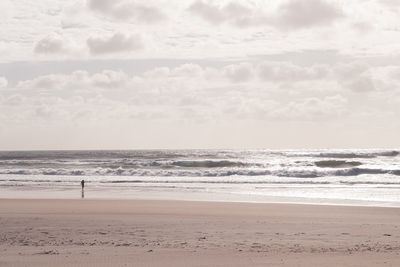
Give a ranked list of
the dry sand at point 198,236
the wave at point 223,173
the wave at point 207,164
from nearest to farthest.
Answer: the dry sand at point 198,236, the wave at point 223,173, the wave at point 207,164

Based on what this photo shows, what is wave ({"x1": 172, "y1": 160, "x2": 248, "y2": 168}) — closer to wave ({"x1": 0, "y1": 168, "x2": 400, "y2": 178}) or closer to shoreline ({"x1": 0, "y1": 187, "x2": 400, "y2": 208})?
wave ({"x1": 0, "y1": 168, "x2": 400, "y2": 178})

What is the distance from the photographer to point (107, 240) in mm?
11141

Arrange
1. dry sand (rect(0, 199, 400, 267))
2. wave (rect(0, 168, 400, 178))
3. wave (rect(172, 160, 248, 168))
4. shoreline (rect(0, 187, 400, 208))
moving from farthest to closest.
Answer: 1. wave (rect(172, 160, 248, 168))
2. wave (rect(0, 168, 400, 178))
3. shoreline (rect(0, 187, 400, 208))
4. dry sand (rect(0, 199, 400, 267))

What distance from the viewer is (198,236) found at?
11.7 m

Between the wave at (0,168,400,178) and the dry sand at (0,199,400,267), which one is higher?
the dry sand at (0,199,400,267)

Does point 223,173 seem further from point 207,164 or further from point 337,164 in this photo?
point 337,164

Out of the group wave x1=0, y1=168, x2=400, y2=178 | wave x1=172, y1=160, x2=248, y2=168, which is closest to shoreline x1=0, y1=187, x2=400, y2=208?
wave x1=0, y1=168, x2=400, y2=178

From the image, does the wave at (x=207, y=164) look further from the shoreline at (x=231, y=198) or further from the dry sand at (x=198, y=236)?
the dry sand at (x=198, y=236)

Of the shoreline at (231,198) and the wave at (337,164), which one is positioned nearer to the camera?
the shoreline at (231,198)

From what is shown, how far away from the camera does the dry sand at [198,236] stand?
362 inches

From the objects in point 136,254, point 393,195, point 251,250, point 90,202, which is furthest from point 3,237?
point 393,195

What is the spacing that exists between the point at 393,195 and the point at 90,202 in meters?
15.3

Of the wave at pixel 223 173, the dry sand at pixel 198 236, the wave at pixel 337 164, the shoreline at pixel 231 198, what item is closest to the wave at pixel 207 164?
the wave at pixel 337 164

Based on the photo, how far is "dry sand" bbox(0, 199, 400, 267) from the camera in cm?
919
